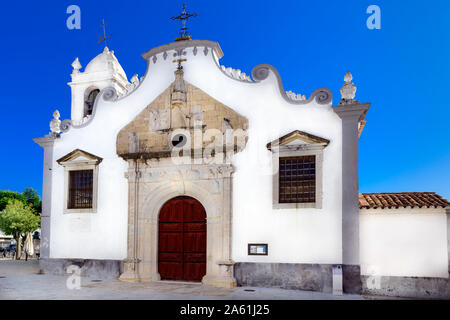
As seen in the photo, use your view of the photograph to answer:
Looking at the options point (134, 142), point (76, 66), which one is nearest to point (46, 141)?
point (134, 142)

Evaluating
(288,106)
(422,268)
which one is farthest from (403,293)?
(288,106)

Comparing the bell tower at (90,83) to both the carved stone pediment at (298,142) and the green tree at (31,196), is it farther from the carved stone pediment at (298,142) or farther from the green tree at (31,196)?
the green tree at (31,196)

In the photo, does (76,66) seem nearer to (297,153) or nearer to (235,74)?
(235,74)

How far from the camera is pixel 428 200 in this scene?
37.3ft

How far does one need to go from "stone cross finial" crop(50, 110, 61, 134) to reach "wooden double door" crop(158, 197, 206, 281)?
5.57 m

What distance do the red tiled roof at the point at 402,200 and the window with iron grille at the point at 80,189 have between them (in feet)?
31.3

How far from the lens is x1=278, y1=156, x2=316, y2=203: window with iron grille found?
472 inches

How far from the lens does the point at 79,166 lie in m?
14.6

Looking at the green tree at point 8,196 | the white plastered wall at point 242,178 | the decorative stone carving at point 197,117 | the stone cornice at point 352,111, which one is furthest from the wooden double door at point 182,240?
the green tree at point 8,196

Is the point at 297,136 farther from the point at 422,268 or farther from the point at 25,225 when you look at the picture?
the point at 25,225

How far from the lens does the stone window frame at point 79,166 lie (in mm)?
14172

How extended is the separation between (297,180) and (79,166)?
813cm

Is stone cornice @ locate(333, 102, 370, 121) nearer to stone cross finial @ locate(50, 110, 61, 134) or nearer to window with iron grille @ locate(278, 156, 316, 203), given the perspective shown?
window with iron grille @ locate(278, 156, 316, 203)

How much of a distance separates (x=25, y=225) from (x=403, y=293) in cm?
2371
